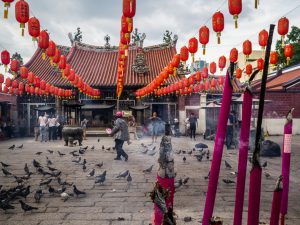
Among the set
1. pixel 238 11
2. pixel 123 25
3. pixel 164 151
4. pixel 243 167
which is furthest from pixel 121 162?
pixel 243 167

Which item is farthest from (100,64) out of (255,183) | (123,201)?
(255,183)

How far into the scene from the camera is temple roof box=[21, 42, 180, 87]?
2027 centimetres

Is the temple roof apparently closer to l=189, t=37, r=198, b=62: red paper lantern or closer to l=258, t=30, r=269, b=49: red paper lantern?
l=189, t=37, r=198, b=62: red paper lantern

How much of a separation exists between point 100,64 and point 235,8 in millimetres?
17248

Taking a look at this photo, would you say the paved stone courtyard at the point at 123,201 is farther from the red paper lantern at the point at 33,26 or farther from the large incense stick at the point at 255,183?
the red paper lantern at the point at 33,26

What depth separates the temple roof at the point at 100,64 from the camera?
20.3 metres

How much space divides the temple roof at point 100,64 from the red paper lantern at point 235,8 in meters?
12.9

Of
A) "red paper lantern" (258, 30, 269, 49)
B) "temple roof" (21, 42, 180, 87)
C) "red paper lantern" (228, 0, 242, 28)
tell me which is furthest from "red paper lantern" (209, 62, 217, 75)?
→ "red paper lantern" (228, 0, 242, 28)

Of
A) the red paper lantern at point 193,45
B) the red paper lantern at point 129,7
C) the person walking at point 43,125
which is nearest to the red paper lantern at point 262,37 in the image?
the red paper lantern at point 193,45

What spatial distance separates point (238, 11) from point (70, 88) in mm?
15857

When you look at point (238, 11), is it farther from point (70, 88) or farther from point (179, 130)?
point (70, 88)

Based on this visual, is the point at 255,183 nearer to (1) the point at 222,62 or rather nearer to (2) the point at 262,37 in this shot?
(2) the point at 262,37

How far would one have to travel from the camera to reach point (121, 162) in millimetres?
9203

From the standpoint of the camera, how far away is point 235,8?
6.70 meters
